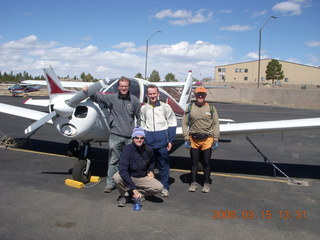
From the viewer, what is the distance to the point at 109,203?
4484mm

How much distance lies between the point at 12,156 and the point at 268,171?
237 inches

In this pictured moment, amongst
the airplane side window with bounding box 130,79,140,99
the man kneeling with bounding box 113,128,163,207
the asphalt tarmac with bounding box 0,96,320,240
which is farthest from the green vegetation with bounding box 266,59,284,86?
the man kneeling with bounding box 113,128,163,207

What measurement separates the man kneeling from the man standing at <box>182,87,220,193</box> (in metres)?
0.94

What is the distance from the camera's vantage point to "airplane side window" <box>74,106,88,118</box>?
482 cm

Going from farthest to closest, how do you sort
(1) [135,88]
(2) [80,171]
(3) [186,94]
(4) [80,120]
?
1. (3) [186,94]
2. (1) [135,88]
3. (2) [80,171]
4. (4) [80,120]

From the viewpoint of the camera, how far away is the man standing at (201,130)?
16.7ft

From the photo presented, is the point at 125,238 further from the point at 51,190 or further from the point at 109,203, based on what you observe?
the point at 51,190

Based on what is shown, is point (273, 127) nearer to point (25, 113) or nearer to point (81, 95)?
point (81, 95)

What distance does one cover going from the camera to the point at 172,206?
444 centimetres

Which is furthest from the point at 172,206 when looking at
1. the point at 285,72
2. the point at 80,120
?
the point at 285,72

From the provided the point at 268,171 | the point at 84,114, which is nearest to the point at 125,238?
the point at 84,114

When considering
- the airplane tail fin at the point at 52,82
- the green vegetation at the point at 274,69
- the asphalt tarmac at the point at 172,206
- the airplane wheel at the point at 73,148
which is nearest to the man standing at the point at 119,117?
the asphalt tarmac at the point at 172,206

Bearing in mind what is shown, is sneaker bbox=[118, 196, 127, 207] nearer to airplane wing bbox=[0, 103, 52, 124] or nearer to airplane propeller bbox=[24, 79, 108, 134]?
airplane propeller bbox=[24, 79, 108, 134]

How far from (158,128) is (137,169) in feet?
2.51
